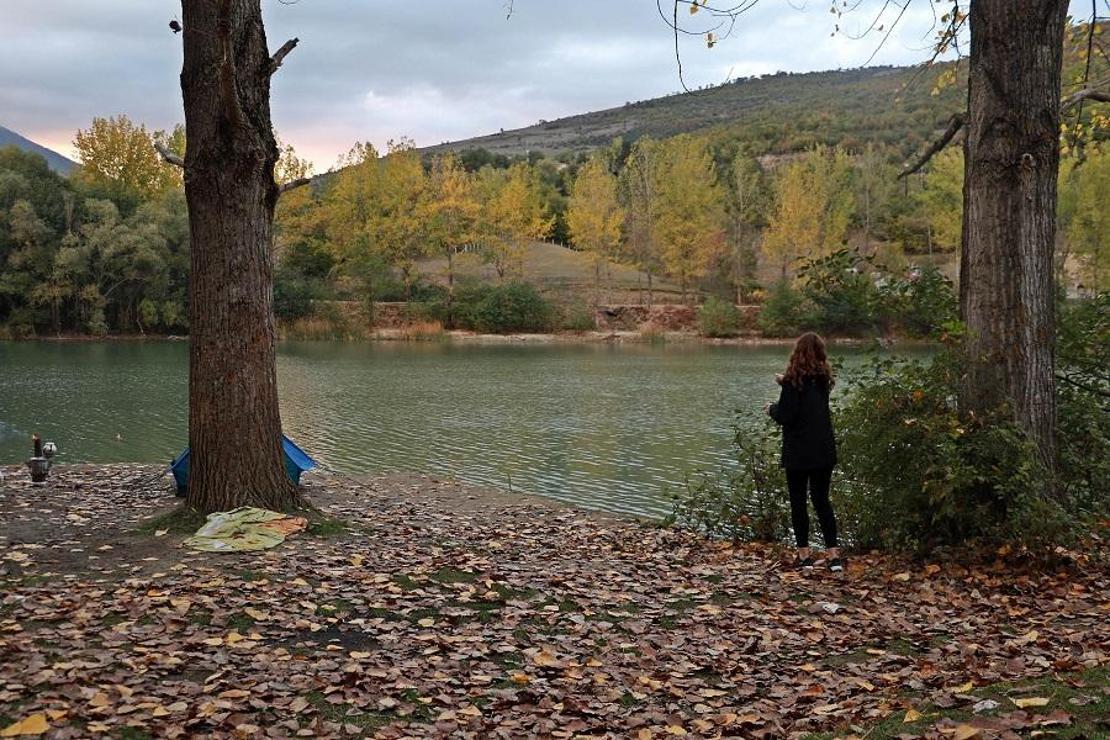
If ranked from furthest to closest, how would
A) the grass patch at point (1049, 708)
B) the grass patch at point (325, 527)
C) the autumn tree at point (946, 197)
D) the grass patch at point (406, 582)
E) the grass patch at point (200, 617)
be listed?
the autumn tree at point (946, 197), the grass patch at point (325, 527), the grass patch at point (406, 582), the grass patch at point (200, 617), the grass patch at point (1049, 708)

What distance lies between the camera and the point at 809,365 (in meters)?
7.27

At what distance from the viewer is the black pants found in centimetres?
728

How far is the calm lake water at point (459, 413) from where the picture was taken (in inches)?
575

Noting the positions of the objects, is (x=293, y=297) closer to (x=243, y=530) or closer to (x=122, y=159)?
(x=122, y=159)

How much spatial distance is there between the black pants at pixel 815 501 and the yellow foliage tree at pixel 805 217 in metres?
46.2

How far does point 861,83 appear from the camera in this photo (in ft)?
469

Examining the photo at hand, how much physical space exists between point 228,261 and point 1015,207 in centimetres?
621

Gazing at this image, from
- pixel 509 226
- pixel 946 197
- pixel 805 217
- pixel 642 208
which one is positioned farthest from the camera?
pixel 642 208

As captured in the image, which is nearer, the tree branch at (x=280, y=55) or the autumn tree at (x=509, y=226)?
the tree branch at (x=280, y=55)

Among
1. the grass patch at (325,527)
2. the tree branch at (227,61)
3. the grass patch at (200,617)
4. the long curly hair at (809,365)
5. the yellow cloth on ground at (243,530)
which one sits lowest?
the grass patch at (325,527)

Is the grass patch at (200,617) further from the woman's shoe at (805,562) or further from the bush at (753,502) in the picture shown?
the bush at (753,502)

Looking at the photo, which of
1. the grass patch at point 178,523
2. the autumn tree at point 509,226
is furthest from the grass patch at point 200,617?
the autumn tree at point 509,226

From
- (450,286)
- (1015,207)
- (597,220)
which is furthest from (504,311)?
(1015,207)

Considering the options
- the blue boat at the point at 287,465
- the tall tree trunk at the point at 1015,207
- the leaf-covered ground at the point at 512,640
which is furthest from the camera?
the blue boat at the point at 287,465
